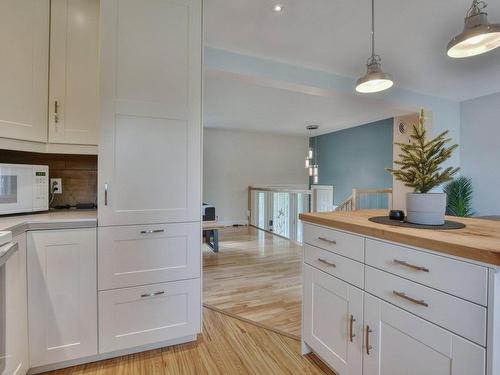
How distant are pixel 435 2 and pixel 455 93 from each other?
255 cm

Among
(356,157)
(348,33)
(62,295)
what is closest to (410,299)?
(62,295)

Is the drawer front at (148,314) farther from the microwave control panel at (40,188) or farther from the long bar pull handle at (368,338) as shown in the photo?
the long bar pull handle at (368,338)

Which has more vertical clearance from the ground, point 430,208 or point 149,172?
point 149,172

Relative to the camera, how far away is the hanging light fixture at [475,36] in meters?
1.42

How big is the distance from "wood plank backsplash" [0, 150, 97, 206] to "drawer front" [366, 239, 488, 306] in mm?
2194

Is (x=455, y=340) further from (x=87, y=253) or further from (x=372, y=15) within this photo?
(x=372, y=15)

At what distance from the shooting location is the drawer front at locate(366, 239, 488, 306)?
0.89 m

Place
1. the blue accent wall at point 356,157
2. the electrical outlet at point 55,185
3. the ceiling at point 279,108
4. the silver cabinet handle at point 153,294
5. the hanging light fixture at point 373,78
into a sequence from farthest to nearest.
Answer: the blue accent wall at point 356,157
the ceiling at point 279,108
the electrical outlet at point 55,185
the hanging light fixture at point 373,78
the silver cabinet handle at point 153,294

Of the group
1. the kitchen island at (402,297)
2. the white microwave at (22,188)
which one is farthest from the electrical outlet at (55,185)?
the kitchen island at (402,297)

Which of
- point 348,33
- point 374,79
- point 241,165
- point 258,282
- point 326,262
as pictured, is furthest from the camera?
point 241,165

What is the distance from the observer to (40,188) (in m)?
1.85

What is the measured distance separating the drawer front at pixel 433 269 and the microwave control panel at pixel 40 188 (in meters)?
2.12

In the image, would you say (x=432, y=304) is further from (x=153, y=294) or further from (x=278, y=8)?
(x=278, y=8)

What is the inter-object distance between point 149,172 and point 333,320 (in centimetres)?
144
